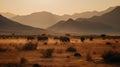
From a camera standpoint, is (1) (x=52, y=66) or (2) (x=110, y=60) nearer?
(1) (x=52, y=66)

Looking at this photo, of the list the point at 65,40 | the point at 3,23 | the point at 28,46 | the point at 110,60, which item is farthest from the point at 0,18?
the point at 110,60

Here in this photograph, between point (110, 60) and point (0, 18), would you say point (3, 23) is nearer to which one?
point (0, 18)

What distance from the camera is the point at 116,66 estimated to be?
21.8 m

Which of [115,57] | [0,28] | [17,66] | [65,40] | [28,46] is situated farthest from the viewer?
[0,28]

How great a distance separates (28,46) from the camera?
38.8 meters

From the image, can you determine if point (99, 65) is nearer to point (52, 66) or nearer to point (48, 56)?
point (52, 66)

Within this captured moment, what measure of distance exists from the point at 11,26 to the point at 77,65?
176498mm

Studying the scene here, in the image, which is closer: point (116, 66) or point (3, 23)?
point (116, 66)

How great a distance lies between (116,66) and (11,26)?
583 feet

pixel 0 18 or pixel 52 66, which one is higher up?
pixel 0 18

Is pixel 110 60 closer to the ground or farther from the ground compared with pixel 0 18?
closer to the ground

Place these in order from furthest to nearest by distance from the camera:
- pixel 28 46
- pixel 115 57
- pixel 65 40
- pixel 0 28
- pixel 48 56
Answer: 1. pixel 0 28
2. pixel 65 40
3. pixel 28 46
4. pixel 48 56
5. pixel 115 57

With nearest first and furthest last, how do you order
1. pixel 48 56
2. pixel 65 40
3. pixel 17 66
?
pixel 17 66 < pixel 48 56 < pixel 65 40

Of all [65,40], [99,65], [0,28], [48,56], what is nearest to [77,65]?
[99,65]
